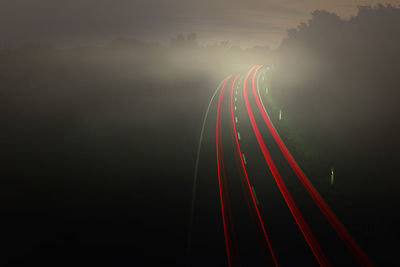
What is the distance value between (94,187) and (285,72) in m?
42.4

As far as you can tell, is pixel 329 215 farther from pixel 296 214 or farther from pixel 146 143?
pixel 146 143

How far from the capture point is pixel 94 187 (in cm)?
1493

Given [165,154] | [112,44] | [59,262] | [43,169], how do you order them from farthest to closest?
[112,44] < [165,154] < [43,169] < [59,262]

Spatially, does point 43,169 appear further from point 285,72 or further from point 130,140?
point 285,72

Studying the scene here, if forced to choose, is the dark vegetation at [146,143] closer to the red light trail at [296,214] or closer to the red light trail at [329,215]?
the red light trail at [329,215]

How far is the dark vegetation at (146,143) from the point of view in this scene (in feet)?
36.7

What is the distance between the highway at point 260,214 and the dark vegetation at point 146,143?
106 centimetres

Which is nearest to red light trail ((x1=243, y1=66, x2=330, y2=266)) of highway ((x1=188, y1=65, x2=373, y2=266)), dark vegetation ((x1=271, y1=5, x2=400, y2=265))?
highway ((x1=188, y1=65, x2=373, y2=266))

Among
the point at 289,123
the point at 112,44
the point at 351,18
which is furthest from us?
the point at 112,44

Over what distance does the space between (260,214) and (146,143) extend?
1196cm

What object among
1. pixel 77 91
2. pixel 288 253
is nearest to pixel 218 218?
pixel 288 253

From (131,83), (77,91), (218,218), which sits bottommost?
(218,218)

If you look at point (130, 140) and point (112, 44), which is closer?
point (130, 140)

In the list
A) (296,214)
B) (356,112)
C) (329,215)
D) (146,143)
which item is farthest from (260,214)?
(356,112)
